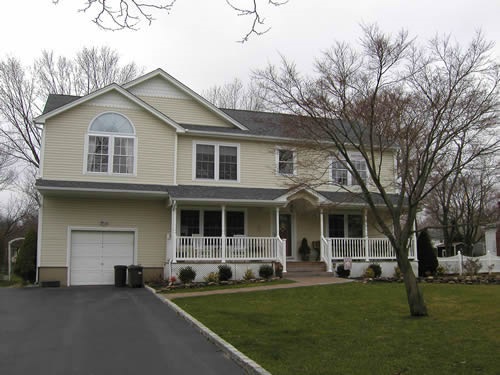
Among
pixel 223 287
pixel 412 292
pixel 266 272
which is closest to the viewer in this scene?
pixel 412 292

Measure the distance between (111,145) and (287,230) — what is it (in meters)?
8.38

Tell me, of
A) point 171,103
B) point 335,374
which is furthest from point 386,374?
point 171,103

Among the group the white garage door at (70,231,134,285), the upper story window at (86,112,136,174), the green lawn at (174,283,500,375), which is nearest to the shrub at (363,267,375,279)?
the green lawn at (174,283,500,375)

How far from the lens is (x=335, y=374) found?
6.44m

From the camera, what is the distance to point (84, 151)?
19.9 meters

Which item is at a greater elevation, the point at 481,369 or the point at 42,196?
the point at 42,196

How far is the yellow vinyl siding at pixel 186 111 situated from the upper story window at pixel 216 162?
1289mm

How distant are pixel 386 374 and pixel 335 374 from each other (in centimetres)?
63

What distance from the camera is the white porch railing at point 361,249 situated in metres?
21.2

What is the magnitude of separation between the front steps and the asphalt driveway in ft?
23.5

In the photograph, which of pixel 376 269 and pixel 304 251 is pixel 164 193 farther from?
pixel 376 269

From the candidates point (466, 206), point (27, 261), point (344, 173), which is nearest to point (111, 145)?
point (27, 261)

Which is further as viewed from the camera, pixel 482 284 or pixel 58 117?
pixel 58 117

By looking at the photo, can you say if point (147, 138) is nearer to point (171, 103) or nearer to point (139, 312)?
point (171, 103)
